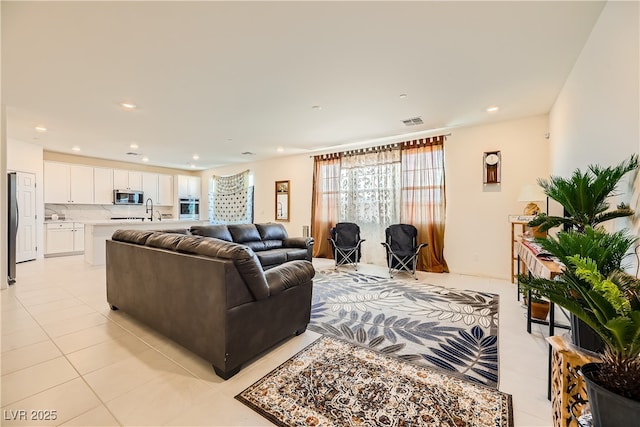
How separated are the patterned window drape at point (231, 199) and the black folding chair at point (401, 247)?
4488mm

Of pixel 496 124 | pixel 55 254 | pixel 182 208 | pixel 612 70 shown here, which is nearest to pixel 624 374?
pixel 612 70

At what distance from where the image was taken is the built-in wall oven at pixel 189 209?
343 inches

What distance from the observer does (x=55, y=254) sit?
245 inches

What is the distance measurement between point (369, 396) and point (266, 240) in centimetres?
377

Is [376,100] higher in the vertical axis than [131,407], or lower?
higher

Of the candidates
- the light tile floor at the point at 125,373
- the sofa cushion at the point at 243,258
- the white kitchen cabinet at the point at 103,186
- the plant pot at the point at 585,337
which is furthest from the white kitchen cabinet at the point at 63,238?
the plant pot at the point at 585,337

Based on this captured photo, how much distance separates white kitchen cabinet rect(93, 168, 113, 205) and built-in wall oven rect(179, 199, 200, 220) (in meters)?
1.87

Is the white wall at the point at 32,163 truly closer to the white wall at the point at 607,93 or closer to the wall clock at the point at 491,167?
the white wall at the point at 607,93

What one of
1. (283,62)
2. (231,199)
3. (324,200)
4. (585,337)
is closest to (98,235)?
(231,199)

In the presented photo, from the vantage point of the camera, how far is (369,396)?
1.60 meters

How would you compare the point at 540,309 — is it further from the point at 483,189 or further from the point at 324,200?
the point at 324,200

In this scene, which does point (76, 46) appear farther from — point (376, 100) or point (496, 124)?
point (496, 124)

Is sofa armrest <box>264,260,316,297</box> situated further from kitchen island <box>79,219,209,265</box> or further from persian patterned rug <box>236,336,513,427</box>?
kitchen island <box>79,219,209,265</box>

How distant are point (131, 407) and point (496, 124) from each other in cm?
546
